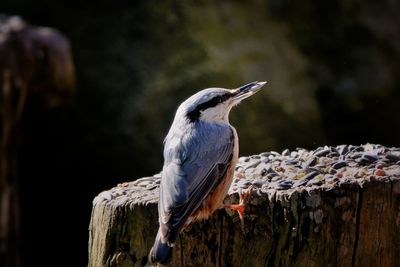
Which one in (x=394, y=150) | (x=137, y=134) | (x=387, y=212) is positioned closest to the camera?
(x=387, y=212)

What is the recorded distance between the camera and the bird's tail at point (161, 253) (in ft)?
11.6

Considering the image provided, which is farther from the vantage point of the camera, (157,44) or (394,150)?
(157,44)

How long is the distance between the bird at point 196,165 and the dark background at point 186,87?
17.1ft

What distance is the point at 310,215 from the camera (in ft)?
11.8

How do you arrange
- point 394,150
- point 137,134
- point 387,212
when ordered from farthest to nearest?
point 137,134 → point 394,150 → point 387,212

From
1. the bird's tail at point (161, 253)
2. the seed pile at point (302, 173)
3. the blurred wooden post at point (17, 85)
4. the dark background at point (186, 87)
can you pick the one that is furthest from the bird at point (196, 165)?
the dark background at point (186, 87)

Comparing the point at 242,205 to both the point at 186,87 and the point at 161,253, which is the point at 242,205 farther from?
the point at 186,87

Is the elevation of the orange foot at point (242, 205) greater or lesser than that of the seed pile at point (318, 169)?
lesser

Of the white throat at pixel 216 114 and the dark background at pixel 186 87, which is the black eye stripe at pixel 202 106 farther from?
the dark background at pixel 186 87

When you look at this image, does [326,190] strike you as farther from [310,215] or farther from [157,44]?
[157,44]

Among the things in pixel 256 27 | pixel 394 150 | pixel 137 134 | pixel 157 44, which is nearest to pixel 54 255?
pixel 137 134

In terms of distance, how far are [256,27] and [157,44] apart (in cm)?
123

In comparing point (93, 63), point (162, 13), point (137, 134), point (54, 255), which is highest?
point (162, 13)

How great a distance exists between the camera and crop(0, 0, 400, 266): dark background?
9695 mm
